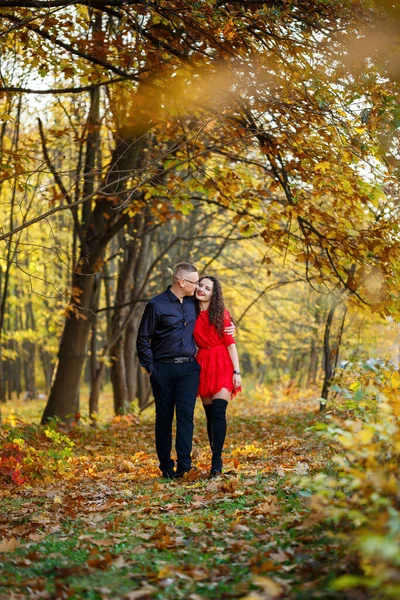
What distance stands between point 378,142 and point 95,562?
17.7 ft

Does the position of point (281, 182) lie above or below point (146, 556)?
above

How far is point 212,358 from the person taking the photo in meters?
7.08

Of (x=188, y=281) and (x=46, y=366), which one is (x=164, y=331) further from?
(x=46, y=366)

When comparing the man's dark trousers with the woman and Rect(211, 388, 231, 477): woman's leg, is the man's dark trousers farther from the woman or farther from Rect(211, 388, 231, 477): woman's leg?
Rect(211, 388, 231, 477): woman's leg

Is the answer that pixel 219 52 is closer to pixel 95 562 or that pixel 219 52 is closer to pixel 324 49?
pixel 324 49

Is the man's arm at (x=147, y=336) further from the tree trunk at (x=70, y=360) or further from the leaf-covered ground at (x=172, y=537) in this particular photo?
the tree trunk at (x=70, y=360)

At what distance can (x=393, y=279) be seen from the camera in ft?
28.9

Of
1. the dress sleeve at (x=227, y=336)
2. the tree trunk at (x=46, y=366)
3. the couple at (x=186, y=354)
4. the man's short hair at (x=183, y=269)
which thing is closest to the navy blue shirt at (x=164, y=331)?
the couple at (x=186, y=354)

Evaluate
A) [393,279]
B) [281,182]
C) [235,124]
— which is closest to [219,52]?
[235,124]

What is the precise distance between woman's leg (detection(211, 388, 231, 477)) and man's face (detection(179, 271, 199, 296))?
1124 millimetres

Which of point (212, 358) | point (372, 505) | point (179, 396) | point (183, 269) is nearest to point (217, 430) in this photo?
point (179, 396)

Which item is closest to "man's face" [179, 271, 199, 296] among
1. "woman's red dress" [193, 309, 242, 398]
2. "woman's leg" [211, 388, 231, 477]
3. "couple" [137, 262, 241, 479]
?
"couple" [137, 262, 241, 479]

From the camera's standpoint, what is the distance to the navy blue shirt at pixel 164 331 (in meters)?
6.93

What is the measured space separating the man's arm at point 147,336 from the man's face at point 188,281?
40 centimetres
